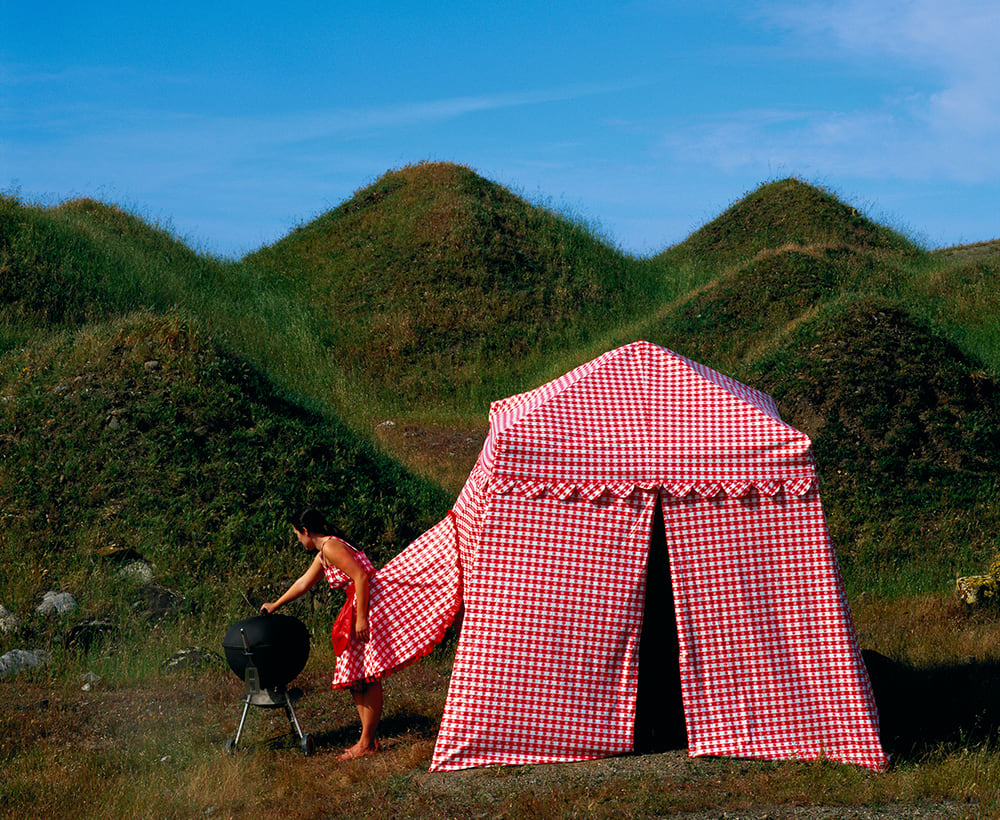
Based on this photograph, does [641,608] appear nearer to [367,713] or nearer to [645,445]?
[645,445]

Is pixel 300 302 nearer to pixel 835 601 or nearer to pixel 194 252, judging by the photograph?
pixel 194 252

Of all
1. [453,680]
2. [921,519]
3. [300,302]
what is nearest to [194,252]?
[300,302]

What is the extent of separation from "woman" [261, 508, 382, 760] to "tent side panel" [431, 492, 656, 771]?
66 centimetres

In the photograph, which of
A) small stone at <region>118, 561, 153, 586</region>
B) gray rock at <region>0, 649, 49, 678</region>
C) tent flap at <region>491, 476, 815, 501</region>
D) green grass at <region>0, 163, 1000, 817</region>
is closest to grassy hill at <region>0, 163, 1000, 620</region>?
green grass at <region>0, 163, 1000, 817</region>

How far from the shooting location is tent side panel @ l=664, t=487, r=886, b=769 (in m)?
6.08

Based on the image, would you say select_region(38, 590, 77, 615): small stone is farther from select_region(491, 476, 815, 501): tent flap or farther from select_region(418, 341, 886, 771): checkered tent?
select_region(491, 476, 815, 501): tent flap

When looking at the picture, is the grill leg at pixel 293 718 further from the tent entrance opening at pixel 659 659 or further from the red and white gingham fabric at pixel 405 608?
the tent entrance opening at pixel 659 659

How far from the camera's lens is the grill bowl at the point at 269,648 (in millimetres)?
6367

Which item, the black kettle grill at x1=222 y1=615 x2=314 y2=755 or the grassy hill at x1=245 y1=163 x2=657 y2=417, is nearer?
the black kettle grill at x1=222 y1=615 x2=314 y2=755

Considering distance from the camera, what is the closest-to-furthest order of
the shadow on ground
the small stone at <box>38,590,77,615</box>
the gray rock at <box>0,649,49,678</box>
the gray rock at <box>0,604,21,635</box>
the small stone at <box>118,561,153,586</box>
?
the shadow on ground, the gray rock at <box>0,649,49,678</box>, the gray rock at <box>0,604,21,635</box>, the small stone at <box>38,590,77,615</box>, the small stone at <box>118,561,153,586</box>

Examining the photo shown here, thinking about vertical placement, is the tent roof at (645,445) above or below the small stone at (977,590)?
above

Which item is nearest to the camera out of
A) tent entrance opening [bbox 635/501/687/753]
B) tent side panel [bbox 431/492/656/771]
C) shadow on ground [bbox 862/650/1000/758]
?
tent side panel [bbox 431/492/656/771]

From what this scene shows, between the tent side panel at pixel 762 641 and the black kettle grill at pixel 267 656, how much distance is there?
2.48 metres

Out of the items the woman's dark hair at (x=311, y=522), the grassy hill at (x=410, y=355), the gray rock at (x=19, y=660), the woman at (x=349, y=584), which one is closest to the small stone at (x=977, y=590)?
the grassy hill at (x=410, y=355)
